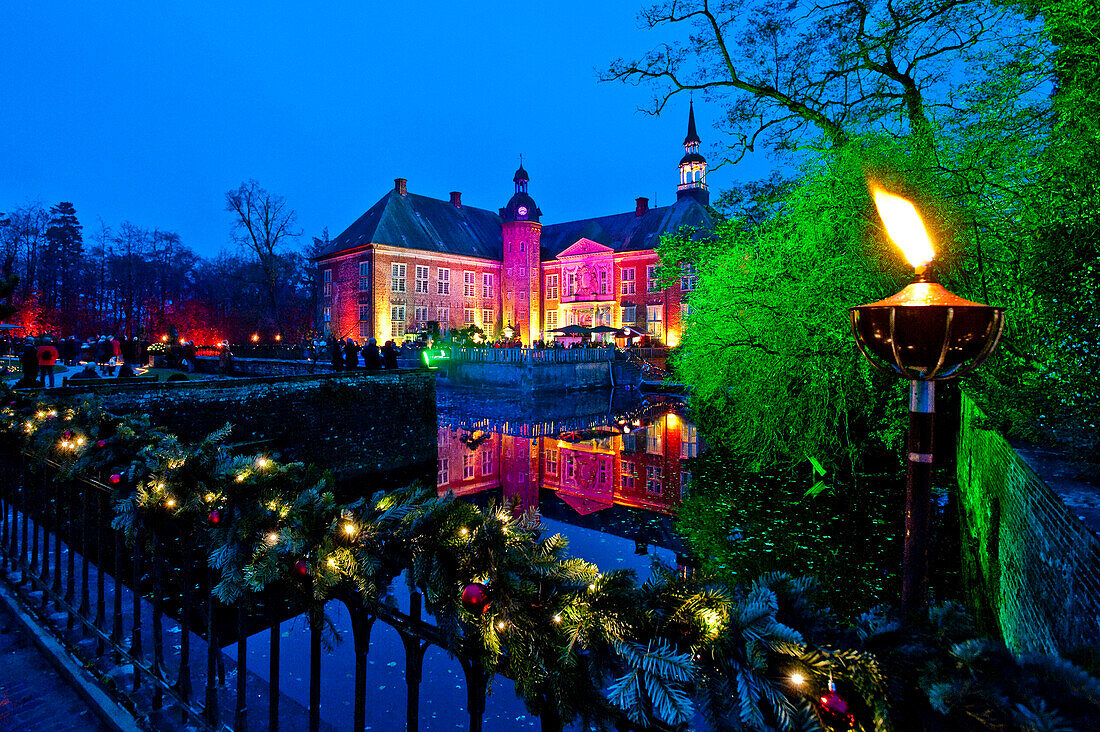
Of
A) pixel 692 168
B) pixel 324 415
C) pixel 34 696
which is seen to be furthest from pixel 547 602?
pixel 692 168

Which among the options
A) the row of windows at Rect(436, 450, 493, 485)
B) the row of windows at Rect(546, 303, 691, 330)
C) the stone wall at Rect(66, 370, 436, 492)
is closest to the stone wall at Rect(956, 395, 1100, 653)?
the row of windows at Rect(436, 450, 493, 485)

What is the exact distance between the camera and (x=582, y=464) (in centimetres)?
1470

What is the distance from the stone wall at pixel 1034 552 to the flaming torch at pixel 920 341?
0.56m

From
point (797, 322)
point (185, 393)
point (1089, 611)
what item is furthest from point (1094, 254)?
point (185, 393)

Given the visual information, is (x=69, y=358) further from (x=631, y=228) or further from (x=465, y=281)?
(x=631, y=228)

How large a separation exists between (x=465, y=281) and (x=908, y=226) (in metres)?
47.4

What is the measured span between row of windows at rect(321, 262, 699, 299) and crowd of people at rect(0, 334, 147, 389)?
55.6ft

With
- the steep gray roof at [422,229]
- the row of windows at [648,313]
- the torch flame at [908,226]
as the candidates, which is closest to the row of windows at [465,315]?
the row of windows at [648,313]

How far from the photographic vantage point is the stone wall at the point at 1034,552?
2.72 meters

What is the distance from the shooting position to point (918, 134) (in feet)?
30.1

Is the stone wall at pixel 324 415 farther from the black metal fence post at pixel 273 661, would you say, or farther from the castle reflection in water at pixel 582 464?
the black metal fence post at pixel 273 661

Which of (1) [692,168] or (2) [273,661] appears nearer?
(2) [273,661]

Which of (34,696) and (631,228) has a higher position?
(631,228)

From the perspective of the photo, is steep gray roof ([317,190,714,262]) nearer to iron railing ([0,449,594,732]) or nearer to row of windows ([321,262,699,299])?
row of windows ([321,262,699,299])
